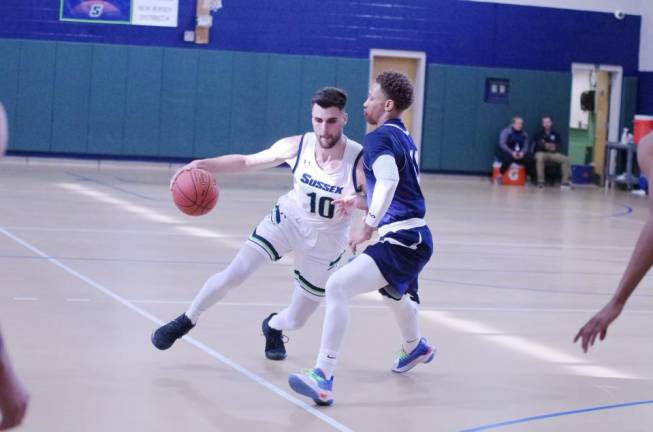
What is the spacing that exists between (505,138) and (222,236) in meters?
11.5

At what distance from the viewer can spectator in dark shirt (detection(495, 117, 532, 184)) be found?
73.2 feet

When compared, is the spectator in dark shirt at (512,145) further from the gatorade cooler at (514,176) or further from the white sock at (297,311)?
the white sock at (297,311)

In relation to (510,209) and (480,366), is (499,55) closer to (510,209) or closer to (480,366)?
(510,209)

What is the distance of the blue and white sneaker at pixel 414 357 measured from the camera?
6.20m

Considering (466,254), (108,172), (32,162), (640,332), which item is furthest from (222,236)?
(32,162)

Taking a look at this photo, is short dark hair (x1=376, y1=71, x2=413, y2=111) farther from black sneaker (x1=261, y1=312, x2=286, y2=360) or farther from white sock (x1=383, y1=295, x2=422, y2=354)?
black sneaker (x1=261, y1=312, x2=286, y2=360)

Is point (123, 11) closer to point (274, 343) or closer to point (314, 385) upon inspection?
point (274, 343)

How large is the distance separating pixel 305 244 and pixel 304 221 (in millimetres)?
120

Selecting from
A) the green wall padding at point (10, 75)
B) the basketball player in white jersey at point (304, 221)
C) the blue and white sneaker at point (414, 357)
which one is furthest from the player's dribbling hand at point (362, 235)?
the green wall padding at point (10, 75)

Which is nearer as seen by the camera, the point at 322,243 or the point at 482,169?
the point at 322,243

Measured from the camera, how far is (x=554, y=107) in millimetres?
23406

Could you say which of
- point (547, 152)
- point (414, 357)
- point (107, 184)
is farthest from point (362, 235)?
point (547, 152)

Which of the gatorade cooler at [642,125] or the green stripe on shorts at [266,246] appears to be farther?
the gatorade cooler at [642,125]

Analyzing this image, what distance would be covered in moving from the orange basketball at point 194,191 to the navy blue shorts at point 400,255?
1063 millimetres
